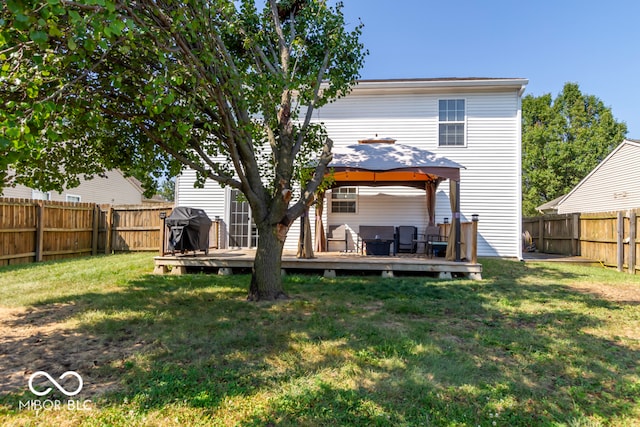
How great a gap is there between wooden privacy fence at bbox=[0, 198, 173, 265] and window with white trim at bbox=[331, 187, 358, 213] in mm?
5428

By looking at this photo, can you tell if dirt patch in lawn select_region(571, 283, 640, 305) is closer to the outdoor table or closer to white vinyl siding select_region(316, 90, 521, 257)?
white vinyl siding select_region(316, 90, 521, 257)

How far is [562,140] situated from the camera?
90.8 feet

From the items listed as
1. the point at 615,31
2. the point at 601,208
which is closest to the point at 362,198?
the point at 615,31

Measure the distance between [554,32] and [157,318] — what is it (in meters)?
16.7

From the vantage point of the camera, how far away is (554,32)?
13641 mm

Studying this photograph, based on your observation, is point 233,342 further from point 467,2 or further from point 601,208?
point 601,208

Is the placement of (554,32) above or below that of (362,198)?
above

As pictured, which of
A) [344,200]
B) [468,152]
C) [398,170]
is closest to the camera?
[398,170]

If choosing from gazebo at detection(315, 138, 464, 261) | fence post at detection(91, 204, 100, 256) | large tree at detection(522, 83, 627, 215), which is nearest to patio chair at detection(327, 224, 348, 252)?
gazebo at detection(315, 138, 464, 261)

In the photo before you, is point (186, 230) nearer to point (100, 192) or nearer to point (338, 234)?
point (338, 234)

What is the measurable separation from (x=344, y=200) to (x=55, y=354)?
916 centimetres

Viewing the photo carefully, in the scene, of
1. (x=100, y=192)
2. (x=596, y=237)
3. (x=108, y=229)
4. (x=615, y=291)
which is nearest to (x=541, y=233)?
(x=596, y=237)

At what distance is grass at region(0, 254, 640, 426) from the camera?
2.57 metres

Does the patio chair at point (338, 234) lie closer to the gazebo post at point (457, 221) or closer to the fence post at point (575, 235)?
the gazebo post at point (457, 221)
